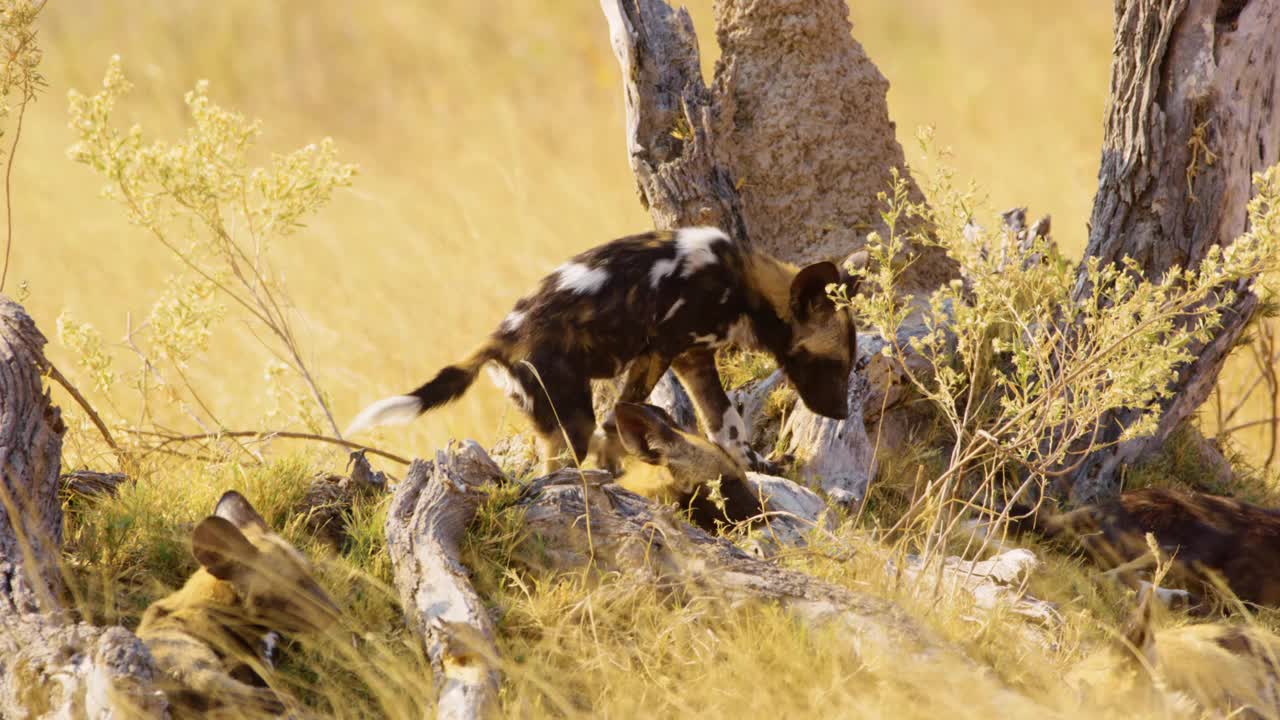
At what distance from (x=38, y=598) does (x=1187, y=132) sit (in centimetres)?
446

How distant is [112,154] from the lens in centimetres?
503

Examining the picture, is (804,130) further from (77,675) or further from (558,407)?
(77,675)

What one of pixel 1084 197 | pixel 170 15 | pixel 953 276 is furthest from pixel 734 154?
pixel 170 15

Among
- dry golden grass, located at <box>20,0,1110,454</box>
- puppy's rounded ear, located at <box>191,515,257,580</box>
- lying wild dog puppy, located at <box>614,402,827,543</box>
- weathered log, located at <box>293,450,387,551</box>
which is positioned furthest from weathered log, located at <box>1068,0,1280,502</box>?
dry golden grass, located at <box>20,0,1110,454</box>

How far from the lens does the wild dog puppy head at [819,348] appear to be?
5.26 meters

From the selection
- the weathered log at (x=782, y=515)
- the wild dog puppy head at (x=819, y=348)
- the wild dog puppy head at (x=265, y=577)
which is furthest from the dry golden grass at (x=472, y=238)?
the wild dog puppy head at (x=819, y=348)

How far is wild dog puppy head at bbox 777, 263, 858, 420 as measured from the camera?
5.26 m

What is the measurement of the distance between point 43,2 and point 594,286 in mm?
2181

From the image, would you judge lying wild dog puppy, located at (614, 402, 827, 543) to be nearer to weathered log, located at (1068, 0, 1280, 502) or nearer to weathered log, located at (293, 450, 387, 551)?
weathered log, located at (293, 450, 387, 551)

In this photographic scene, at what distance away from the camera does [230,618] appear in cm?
339

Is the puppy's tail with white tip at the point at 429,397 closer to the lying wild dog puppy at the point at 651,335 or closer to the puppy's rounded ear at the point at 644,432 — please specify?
the lying wild dog puppy at the point at 651,335

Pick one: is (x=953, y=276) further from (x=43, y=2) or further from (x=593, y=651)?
(x=43, y=2)

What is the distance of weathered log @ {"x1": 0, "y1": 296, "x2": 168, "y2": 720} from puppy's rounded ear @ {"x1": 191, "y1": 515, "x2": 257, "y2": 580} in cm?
35

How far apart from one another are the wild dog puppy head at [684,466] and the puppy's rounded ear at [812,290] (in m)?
0.88
